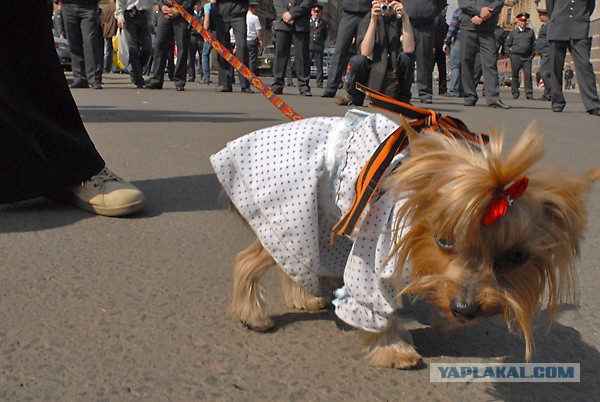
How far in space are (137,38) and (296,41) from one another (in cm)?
338

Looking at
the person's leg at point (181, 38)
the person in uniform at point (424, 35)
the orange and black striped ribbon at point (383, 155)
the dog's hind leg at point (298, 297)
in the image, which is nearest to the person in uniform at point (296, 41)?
the person's leg at point (181, 38)

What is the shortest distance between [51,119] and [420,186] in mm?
2618

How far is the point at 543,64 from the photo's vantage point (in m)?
18.8

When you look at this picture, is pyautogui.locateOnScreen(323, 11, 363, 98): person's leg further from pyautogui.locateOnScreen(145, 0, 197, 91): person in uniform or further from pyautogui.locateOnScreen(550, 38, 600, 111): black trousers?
pyautogui.locateOnScreen(550, 38, 600, 111): black trousers

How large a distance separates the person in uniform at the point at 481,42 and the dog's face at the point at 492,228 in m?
10.8

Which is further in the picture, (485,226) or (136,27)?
(136,27)

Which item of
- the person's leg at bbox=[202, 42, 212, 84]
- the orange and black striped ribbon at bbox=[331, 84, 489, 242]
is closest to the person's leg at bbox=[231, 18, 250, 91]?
the person's leg at bbox=[202, 42, 212, 84]

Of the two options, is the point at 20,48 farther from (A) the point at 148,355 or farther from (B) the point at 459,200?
(B) the point at 459,200

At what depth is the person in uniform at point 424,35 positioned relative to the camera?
11367 mm

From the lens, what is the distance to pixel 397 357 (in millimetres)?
2330

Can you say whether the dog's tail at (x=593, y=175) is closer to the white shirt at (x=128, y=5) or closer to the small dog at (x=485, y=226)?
the small dog at (x=485, y=226)

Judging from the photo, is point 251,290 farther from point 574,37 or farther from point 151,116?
point 574,37

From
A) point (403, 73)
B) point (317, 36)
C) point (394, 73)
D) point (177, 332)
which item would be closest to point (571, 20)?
point (403, 73)

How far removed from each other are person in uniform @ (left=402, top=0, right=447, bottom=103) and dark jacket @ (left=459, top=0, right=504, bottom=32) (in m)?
0.57
